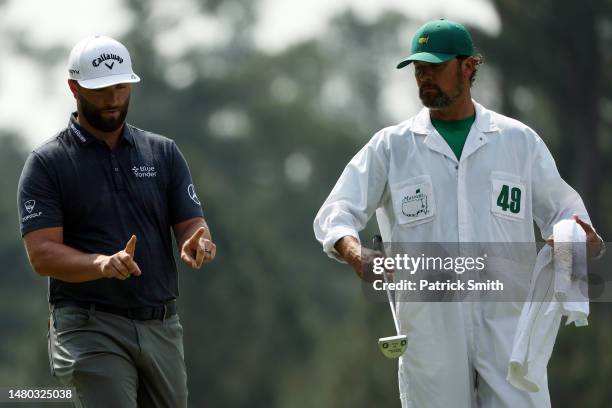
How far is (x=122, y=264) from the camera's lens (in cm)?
794

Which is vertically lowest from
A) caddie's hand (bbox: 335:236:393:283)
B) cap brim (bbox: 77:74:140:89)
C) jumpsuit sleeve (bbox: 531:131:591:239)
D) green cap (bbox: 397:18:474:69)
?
caddie's hand (bbox: 335:236:393:283)

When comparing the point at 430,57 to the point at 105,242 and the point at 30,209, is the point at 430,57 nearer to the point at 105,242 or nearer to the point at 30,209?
the point at 105,242

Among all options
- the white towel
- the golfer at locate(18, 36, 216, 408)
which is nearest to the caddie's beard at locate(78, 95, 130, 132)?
the golfer at locate(18, 36, 216, 408)

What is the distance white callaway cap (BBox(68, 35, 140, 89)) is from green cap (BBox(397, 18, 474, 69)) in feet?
4.71

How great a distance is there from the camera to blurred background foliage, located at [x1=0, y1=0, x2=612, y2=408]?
32.8 m

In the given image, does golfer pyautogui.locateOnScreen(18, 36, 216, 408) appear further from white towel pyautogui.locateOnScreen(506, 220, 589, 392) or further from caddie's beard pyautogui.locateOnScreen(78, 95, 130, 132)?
white towel pyautogui.locateOnScreen(506, 220, 589, 392)

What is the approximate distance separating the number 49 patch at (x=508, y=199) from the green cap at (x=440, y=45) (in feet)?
2.32

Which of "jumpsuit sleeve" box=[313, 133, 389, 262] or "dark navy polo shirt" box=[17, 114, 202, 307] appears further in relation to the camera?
"jumpsuit sleeve" box=[313, 133, 389, 262]

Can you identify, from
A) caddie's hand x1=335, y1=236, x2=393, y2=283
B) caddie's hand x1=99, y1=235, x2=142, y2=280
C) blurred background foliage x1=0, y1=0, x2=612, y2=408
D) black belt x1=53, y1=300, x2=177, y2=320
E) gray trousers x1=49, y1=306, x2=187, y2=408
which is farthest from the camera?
blurred background foliage x1=0, y1=0, x2=612, y2=408

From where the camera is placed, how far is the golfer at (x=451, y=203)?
8.45 m

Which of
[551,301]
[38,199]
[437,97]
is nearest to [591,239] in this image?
[551,301]

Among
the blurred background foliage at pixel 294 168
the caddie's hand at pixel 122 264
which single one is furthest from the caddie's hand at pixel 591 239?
the blurred background foliage at pixel 294 168

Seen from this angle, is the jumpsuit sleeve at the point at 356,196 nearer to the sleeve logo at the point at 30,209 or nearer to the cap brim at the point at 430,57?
the cap brim at the point at 430,57

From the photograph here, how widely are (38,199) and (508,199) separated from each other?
2.37 m
